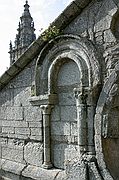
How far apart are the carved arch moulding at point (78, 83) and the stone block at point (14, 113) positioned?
530 millimetres

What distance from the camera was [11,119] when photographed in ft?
19.1

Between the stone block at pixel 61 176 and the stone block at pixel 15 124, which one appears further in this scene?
the stone block at pixel 15 124

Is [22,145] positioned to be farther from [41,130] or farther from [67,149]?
[67,149]

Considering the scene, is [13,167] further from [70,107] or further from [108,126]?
[108,126]

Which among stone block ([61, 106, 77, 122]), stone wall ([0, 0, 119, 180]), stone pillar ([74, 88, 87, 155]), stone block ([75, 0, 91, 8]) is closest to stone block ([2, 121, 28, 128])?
stone wall ([0, 0, 119, 180])

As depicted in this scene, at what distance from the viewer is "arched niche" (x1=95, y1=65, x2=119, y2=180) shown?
4.10 meters

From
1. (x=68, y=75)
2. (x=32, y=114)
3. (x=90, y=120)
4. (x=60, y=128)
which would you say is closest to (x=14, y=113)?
(x=32, y=114)

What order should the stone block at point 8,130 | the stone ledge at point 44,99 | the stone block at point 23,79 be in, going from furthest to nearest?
the stone block at point 8,130, the stone block at point 23,79, the stone ledge at point 44,99

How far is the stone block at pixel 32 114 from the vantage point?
522cm

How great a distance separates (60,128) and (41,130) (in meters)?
0.48

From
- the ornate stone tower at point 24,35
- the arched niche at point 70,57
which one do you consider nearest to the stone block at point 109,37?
the arched niche at point 70,57

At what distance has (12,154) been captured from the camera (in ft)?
19.0

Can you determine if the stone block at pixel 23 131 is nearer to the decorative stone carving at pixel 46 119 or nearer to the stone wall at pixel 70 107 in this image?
the stone wall at pixel 70 107

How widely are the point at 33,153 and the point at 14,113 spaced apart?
1.02 metres
